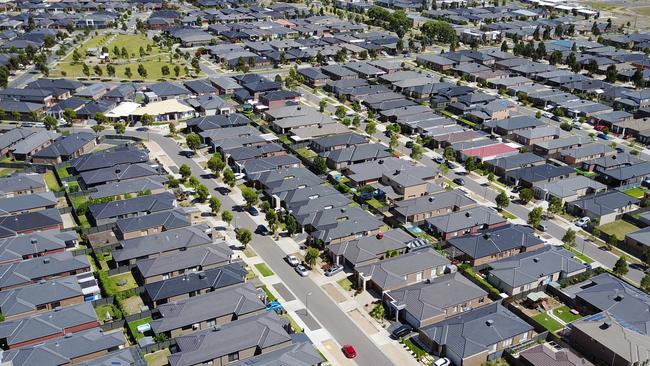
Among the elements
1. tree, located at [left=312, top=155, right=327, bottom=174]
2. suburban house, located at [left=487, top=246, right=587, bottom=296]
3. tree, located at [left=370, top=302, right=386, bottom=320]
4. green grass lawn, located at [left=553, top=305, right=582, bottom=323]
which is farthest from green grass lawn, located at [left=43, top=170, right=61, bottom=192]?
green grass lawn, located at [left=553, top=305, right=582, bottom=323]

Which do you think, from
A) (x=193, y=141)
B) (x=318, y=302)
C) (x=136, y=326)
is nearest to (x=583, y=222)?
(x=318, y=302)

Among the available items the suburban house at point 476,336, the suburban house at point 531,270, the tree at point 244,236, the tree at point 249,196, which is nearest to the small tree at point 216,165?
the tree at point 249,196

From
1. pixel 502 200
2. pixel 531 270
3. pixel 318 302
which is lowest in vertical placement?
pixel 318 302

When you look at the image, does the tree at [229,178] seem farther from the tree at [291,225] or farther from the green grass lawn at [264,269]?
the green grass lawn at [264,269]

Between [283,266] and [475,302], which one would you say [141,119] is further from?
[475,302]

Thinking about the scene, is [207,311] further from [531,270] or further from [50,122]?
[50,122]

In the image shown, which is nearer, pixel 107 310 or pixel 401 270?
pixel 107 310
